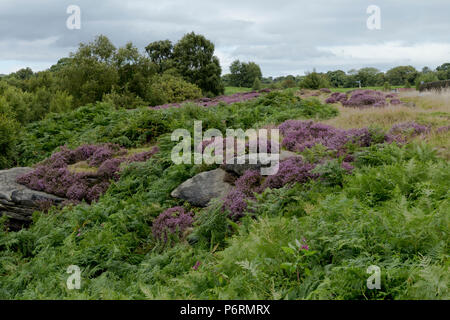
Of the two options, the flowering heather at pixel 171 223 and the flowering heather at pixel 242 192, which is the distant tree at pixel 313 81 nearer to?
the flowering heather at pixel 242 192

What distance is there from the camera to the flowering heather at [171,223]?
7191mm

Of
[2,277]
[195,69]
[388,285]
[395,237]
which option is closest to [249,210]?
[395,237]

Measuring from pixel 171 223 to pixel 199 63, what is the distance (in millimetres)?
50190

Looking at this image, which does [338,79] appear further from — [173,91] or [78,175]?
[78,175]

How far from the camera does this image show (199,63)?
54938mm

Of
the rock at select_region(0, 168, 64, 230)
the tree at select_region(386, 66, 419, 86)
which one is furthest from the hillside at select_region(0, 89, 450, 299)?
the tree at select_region(386, 66, 419, 86)

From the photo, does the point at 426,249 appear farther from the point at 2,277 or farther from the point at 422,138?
the point at 2,277

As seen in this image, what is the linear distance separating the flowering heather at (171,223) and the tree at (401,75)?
60318 mm

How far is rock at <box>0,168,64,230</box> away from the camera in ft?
33.1

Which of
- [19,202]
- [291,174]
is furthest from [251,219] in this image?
[19,202]

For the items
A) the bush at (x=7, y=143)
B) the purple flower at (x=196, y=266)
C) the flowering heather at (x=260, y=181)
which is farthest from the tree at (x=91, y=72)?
the purple flower at (x=196, y=266)

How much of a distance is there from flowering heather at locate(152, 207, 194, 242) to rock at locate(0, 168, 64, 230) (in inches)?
169
